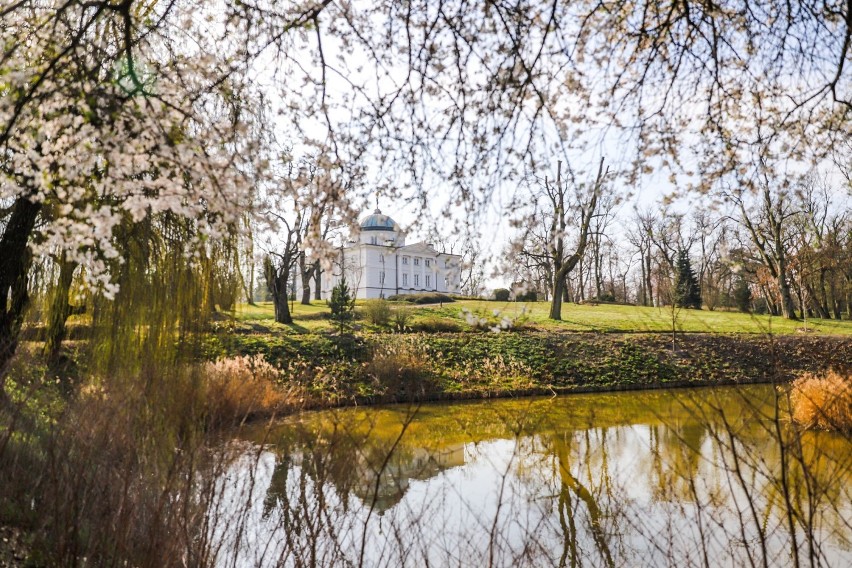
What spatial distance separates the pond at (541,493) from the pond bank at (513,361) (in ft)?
7.11

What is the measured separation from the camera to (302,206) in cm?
419

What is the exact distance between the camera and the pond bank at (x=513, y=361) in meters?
14.8

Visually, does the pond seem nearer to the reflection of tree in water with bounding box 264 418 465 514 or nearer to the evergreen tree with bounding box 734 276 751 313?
the reflection of tree in water with bounding box 264 418 465 514

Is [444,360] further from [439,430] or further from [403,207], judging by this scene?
[403,207]

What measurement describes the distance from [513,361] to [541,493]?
37.4 ft

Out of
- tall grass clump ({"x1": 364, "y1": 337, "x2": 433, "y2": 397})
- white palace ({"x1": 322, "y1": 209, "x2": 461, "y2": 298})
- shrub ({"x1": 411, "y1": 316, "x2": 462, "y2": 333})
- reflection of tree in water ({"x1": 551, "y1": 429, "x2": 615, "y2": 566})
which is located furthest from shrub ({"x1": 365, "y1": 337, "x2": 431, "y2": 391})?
white palace ({"x1": 322, "y1": 209, "x2": 461, "y2": 298})

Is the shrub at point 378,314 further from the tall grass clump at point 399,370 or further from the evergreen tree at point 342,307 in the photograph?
the tall grass clump at point 399,370

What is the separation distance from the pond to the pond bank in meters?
2.17

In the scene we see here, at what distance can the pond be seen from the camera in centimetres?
308

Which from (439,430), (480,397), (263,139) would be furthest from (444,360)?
(263,139)

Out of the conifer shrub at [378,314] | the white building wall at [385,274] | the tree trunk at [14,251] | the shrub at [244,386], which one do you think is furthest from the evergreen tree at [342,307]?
the white building wall at [385,274]

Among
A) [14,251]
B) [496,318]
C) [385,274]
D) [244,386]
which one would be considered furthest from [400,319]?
[385,274]

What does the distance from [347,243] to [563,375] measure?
1411cm

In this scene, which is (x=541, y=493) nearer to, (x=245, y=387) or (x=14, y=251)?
(x=14, y=251)
